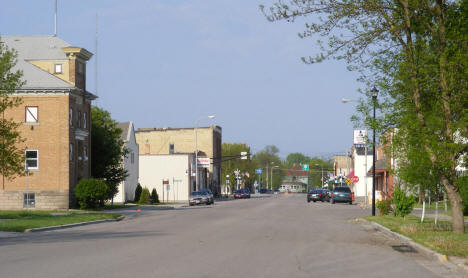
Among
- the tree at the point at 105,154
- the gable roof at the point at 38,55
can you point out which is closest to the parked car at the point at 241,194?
the tree at the point at 105,154

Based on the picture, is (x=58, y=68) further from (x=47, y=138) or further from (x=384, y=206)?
(x=384, y=206)

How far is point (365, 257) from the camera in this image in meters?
16.1

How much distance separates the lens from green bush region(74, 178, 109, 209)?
47.2m

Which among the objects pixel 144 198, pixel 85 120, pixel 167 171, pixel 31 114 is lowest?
pixel 144 198

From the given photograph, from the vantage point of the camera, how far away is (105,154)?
57.2 m

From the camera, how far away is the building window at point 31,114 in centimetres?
4925

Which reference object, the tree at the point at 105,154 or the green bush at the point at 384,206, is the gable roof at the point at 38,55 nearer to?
the tree at the point at 105,154

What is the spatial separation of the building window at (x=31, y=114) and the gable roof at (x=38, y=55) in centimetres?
153

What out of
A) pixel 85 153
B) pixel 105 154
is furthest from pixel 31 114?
pixel 105 154

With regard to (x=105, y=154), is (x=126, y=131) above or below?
above

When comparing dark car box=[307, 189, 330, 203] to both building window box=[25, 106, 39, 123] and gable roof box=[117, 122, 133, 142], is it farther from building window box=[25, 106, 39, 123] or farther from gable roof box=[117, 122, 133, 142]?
building window box=[25, 106, 39, 123]

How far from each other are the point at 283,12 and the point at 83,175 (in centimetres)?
3576

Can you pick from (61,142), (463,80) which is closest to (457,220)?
(463,80)

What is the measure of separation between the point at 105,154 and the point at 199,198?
41.0 feet
